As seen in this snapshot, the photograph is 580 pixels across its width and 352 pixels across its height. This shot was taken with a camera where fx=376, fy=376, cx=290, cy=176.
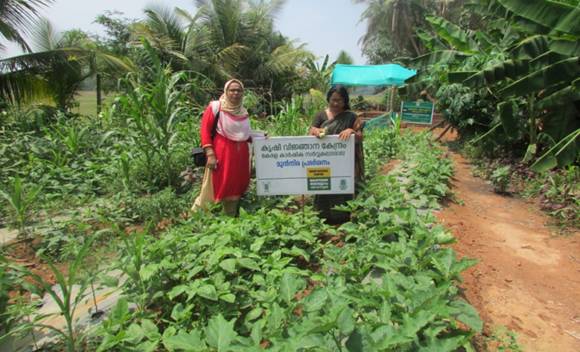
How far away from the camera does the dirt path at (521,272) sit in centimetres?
230

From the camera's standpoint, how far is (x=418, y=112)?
10820 mm

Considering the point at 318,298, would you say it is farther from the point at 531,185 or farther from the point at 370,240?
the point at 531,185

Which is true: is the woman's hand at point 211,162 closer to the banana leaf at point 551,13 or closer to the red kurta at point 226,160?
the red kurta at point 226,160

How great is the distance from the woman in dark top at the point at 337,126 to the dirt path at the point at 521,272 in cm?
106

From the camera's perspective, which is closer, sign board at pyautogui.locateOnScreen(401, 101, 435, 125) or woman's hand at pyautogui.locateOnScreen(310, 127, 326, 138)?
woman's hand at pyautogui.locateOnScreen(310, 127, 326, 138)

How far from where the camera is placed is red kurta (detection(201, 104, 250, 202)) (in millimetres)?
3605

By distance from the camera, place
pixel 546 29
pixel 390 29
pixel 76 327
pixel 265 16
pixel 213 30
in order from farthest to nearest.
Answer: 1. pixel 390 29
2. pixel 265 16
3. pixel 213 30
4. pixel 546 29
5. pixel 76 327

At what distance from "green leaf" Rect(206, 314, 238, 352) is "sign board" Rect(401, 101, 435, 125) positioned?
33.9 feet

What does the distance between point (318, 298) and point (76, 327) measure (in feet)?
4.70

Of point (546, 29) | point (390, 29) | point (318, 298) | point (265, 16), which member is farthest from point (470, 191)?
point (390, 29)

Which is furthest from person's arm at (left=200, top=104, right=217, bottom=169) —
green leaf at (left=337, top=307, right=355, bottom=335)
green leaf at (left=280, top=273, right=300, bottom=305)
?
green leaf at (left=337, top=307, right=355, bottom=335)

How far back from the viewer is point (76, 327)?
6.98 ft

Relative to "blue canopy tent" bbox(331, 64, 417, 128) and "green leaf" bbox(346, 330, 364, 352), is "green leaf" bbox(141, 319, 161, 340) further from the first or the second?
"blue canopy tent" bbox(331, 64, 417, 128)

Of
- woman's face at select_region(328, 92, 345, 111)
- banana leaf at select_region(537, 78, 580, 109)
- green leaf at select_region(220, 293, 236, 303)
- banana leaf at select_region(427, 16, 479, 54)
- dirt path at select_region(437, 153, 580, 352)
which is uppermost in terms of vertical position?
banana leaf at select_region(427, 16, 479, 54)
